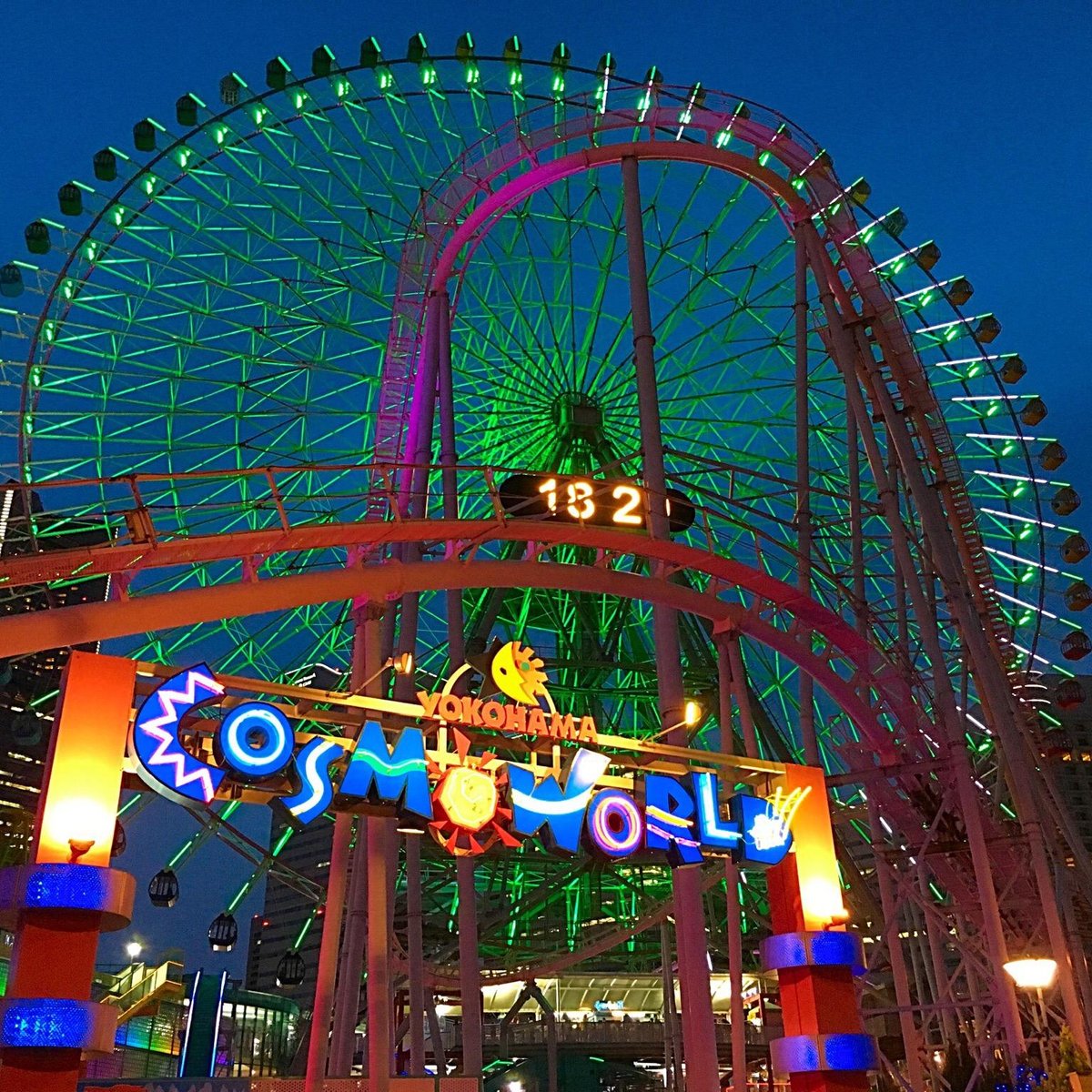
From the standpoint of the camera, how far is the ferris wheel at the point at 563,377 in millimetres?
23031

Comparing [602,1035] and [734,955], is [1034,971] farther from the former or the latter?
[602,1035]

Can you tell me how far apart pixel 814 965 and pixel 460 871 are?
318 inches

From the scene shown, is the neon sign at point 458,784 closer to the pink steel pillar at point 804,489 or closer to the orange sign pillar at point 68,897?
the orange sign pillar at point 68,897

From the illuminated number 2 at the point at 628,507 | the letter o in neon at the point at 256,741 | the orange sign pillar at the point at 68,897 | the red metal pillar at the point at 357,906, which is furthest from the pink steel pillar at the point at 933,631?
the orange sign pillar at the point at 68,897

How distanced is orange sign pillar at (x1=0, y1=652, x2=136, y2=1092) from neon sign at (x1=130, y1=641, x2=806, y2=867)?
1.59ft

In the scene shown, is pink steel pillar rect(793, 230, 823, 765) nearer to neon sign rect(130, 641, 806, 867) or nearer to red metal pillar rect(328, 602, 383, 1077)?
neon sign rect(130, 641, 806, 867)

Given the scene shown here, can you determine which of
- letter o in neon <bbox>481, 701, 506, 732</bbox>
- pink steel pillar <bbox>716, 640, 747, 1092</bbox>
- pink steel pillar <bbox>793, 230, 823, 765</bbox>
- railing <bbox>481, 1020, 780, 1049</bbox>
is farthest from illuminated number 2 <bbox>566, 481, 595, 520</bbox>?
railing <bbox>481, 1020, 780, 1049</bbox>

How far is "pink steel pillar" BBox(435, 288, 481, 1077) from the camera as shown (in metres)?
19.7

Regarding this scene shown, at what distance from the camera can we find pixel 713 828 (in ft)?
50.0

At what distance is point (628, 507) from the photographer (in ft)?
60.3

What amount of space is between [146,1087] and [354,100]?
2481 cm

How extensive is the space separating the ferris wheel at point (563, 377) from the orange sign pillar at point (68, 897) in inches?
376

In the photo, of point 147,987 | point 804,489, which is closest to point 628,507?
point 804,489

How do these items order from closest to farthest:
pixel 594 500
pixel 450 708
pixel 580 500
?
pixel 450 708 < pixel 580 500 < pixel 594 500
